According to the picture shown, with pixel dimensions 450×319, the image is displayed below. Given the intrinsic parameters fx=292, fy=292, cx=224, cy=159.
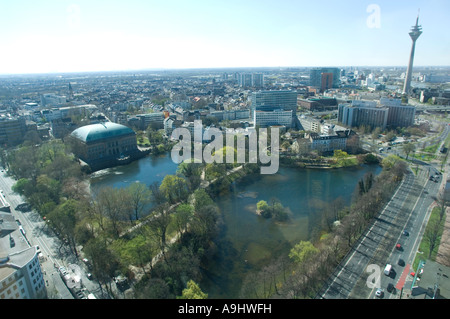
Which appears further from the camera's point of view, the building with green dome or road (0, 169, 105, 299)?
the building with green dome

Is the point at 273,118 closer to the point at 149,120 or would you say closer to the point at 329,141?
the point at 329,141

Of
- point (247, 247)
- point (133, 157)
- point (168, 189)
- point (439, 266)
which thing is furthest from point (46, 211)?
point (439, 266)

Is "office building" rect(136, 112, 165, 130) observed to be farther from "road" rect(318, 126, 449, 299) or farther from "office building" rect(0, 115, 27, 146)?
"road" rect(318, 126, 449, 299)

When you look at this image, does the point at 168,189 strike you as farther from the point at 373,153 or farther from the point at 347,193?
the point at 373,153

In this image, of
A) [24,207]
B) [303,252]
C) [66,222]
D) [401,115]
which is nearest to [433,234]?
[303,252]

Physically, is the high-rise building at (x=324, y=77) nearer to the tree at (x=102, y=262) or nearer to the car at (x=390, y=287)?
the car at (x=390, y=287)

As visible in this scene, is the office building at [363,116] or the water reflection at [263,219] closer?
the water reflection at [263,219]

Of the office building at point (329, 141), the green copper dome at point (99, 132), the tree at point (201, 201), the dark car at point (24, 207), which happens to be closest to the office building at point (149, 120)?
the green copper dome at point (99, 132)

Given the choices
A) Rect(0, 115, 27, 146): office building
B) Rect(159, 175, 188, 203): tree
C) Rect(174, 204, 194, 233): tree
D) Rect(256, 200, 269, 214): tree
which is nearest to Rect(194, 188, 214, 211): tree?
Rect(174, 204, 194, 233): tree
